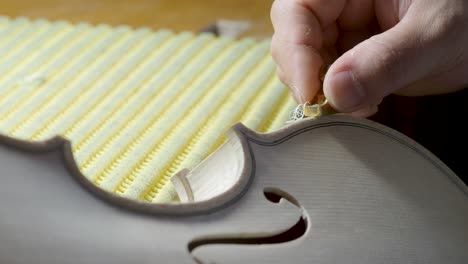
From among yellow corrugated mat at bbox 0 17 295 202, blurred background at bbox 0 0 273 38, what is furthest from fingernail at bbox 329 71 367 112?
blurred background at bbox 0 0 273 38

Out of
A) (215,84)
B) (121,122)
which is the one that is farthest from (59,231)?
(215,84)

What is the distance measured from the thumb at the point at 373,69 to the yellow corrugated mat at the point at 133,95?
0.28 metres

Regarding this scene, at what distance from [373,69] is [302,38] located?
0.15 metres

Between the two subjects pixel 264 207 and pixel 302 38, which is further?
pixel 302 38

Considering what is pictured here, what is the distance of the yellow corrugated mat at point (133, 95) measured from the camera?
91 centimetres

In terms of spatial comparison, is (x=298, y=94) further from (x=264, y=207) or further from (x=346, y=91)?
(x=264, y=207)

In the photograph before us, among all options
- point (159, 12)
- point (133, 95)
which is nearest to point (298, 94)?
point (133, 95)

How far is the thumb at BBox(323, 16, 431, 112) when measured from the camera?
0.62 metres

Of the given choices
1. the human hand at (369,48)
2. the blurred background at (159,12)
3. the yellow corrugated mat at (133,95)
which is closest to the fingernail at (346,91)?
the human hand at (369,48)

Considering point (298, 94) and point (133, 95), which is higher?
point (298, 94)

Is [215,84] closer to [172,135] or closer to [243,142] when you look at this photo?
[172,135]

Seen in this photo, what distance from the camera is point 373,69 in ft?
2.06

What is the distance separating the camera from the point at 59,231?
1.43 ft

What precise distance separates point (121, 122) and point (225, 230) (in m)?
0.55
